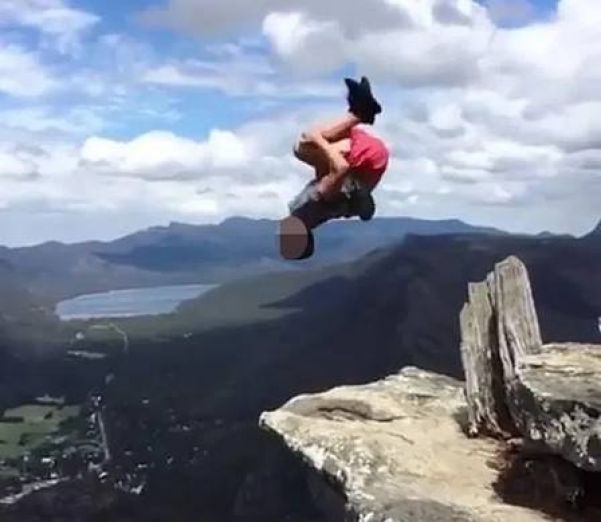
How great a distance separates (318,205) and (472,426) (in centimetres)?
387

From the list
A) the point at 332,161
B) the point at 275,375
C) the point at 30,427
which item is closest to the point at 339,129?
the point at 332,161

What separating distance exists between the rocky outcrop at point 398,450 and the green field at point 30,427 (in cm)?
14064

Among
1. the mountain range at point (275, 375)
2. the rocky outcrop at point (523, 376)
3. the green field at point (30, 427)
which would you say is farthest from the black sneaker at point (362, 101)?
the green field at point (30, 427)

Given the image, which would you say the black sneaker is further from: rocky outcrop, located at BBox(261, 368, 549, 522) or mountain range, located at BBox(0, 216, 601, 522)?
mountain range, located at BBox(0, 216, 601, 522)

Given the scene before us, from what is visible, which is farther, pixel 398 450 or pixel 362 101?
pixel 398 450

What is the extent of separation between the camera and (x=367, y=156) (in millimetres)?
12023

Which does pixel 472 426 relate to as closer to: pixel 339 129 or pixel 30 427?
pixel 339 129

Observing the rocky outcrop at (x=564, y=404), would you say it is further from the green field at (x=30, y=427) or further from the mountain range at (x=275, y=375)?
the green field at (x=30, y=427)

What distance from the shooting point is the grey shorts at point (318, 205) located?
480 inches

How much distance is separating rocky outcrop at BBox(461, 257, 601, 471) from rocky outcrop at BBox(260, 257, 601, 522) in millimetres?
14

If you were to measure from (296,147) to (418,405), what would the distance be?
4.87 meters

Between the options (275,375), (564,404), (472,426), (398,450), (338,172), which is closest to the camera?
(564,404)

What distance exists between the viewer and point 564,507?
11570 mm

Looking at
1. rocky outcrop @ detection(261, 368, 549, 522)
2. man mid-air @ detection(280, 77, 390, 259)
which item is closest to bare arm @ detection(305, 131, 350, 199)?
man mid-air @ detection(280, 77, 390, 259)
